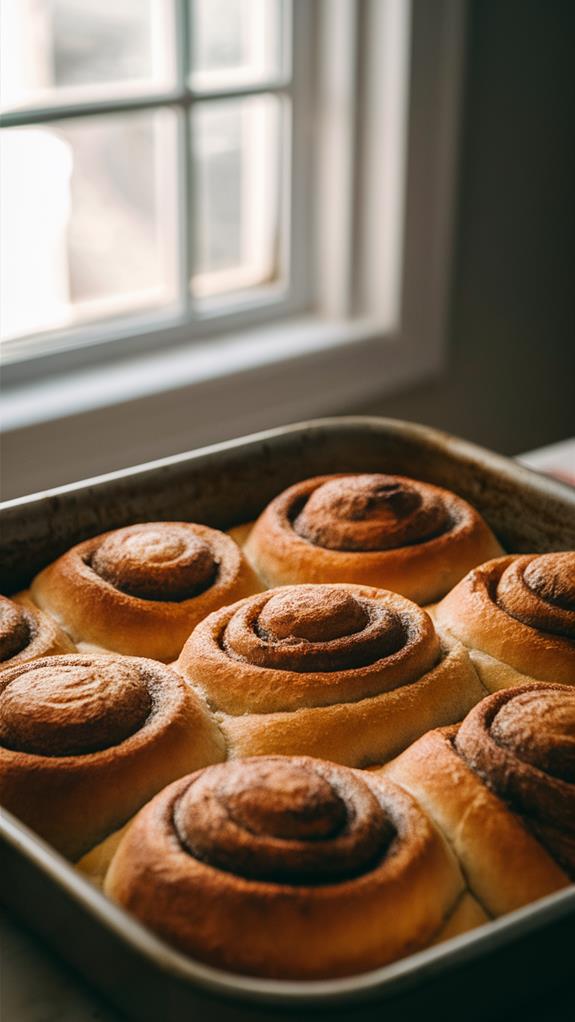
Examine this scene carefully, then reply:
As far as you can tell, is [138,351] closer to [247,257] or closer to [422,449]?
[247,257]

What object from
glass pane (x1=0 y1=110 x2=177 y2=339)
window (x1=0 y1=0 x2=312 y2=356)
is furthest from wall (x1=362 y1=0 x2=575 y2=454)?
glass pane (x1=0 y1=110 x2=177 y2=339)

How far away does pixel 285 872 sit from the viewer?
67 cm

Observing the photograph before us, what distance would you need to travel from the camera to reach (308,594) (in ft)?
3.04

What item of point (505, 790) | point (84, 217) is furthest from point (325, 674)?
point (84, 217)

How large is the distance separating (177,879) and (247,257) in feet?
4.74

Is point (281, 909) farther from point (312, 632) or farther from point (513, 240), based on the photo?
point (513, 240)

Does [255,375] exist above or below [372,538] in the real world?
below

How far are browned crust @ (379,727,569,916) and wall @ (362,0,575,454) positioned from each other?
1.27 m

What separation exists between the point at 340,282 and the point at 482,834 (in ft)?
4.45

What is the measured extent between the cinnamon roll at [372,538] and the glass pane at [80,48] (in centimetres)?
80

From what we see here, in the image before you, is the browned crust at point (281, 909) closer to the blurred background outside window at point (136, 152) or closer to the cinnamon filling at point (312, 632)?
the cinnamon filling at point (312, 632)

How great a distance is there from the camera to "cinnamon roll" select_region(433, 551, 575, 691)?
933 mm

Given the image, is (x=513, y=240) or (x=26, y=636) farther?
(x=513, y=240)

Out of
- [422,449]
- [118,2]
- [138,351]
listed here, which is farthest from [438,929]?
[118,2]
